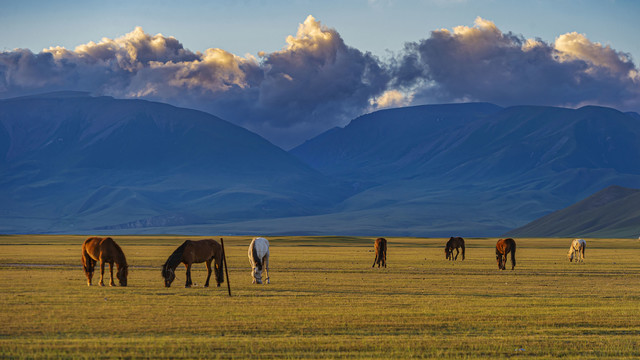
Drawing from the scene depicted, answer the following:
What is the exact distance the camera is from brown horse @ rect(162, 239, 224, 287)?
28.6m

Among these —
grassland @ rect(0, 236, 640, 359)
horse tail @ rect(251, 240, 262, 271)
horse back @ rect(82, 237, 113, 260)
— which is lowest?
grassland @ rect(0, 236, 640, 359)

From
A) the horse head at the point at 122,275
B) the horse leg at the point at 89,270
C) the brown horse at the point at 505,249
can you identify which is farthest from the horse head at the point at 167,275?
the brown horse at the point at 505,249

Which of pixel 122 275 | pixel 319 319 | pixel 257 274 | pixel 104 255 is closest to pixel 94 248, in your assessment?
pixel 104 255

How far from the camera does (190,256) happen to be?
2859 cm

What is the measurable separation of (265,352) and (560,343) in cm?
656

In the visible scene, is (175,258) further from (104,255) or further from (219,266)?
(104,255)

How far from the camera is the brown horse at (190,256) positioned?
28.6 meters

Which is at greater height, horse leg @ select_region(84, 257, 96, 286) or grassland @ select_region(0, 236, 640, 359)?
horse leg @ select_region(84, 257, 96, 286)

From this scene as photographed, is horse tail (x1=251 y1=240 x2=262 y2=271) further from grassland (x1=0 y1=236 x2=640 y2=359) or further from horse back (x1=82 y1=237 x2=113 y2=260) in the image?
horse back (x1=82 y1=237 x2=113 y2=260)

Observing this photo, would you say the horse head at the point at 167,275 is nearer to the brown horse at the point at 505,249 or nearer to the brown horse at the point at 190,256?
the brown horse at the point at 190,256

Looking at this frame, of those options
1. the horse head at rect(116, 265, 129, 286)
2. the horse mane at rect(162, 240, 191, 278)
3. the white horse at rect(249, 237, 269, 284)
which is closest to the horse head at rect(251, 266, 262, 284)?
the white horse at rect(249, 237, 269, 284)

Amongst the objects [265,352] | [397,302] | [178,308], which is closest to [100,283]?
[178,308]

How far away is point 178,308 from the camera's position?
22.8 metres

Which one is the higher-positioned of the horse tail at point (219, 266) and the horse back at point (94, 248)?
the horse back at point (94, 248)
